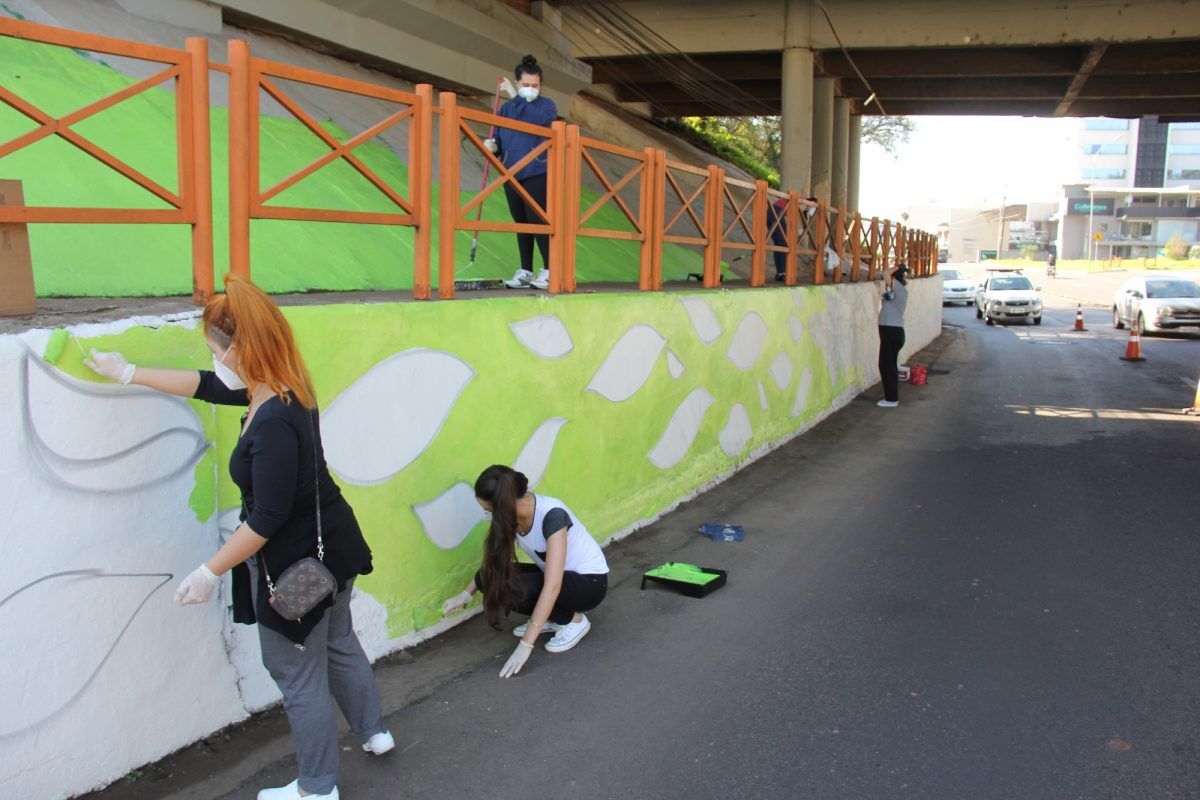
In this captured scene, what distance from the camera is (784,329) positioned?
10.1 meters

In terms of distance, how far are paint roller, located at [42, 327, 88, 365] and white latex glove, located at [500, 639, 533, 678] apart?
2272 millimetres

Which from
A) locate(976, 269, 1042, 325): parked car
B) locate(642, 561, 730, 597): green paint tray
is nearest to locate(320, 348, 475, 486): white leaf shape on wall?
locate(642, 561, 730, 597): green paint tray

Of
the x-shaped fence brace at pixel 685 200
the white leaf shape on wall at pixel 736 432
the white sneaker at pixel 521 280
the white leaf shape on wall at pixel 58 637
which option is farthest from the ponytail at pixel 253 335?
the white leaf shape on wall at pixel 736 432

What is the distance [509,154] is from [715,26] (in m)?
12.7

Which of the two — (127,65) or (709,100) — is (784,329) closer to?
(127,65)

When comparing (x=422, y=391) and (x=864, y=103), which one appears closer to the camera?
(x=422, y=391)

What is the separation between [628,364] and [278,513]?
397 centimetres

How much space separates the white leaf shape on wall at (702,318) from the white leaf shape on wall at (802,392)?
269 cm

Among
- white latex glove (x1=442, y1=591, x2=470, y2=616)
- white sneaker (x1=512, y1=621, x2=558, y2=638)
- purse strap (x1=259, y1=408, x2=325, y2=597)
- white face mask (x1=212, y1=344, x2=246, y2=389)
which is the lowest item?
white sneaker (x1=512, y1=621, x2=558, y2=638)

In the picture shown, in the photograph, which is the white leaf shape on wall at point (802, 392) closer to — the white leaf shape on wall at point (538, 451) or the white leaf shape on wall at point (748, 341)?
the white leaf shape on wall at point (748, 341)

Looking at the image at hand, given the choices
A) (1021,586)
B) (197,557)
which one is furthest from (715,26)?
(197,557)

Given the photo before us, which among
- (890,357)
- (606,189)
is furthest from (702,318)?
(890,357)

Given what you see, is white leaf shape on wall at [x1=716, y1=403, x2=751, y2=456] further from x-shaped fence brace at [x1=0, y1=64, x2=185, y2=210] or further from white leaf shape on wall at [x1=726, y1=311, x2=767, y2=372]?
x-shaped fence brace at [x1=0, y1=64, x2=185, y2=210]

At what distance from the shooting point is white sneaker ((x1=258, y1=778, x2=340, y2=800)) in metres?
3.12
